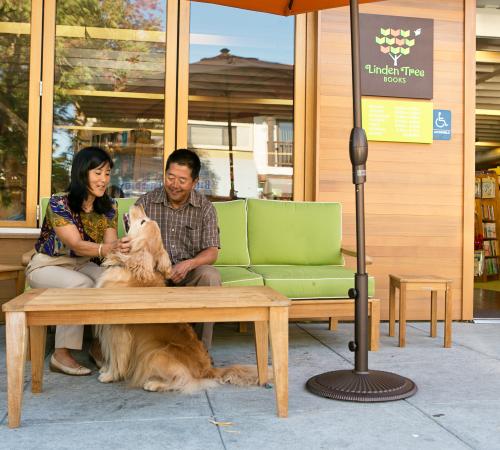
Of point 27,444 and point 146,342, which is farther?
point 146,342

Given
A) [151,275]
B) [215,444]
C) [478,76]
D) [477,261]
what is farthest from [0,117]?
[477,261]

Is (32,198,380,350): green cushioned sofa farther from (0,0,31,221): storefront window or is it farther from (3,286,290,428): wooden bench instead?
(3,286,290,428): wooden bench

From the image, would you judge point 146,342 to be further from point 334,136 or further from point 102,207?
point 334,136

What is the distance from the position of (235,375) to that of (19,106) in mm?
3031

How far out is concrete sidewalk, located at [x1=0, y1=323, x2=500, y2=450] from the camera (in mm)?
2064

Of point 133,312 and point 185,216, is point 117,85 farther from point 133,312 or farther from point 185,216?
point 133,312

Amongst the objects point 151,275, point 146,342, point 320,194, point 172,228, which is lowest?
point 146,342

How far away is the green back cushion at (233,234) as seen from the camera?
4168 mm

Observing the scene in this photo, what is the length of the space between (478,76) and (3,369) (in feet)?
18.5

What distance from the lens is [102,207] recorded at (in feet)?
10.6

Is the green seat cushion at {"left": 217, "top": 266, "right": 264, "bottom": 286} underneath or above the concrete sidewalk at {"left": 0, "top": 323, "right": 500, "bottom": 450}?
above

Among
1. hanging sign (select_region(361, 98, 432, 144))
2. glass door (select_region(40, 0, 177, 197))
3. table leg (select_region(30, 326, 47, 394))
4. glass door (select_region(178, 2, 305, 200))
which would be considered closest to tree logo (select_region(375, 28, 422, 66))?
hanging sign (select_region(361, 98, 432, 144))

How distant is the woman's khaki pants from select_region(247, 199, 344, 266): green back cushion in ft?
4.99

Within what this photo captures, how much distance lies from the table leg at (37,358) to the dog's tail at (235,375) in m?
0.80
